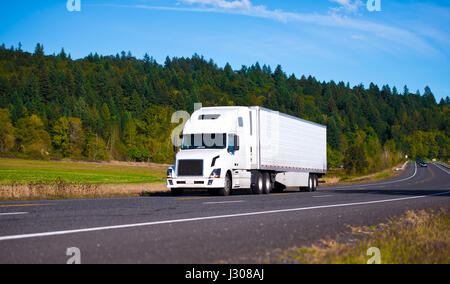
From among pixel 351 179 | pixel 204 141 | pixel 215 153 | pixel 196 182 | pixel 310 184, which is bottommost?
pixel 351 179

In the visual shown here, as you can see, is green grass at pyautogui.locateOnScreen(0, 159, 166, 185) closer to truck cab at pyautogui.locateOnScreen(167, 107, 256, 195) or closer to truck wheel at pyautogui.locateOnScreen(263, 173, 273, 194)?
truck wheel at pyautogui.locateOnScreen(263, 173, 273, 194)

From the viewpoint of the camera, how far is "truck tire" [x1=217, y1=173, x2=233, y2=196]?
2267 centimetres

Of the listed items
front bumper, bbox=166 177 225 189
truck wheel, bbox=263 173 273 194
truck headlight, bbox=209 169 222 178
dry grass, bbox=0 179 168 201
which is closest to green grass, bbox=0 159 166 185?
dry grass, bbox=0 179 168 201

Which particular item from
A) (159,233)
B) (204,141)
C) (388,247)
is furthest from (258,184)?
(388,247)

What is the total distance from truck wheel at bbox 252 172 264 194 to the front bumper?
327 cm

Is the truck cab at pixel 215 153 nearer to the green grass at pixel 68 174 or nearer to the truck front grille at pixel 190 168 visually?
the truck front grille at pixel 190 168

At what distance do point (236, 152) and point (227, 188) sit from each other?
183 cm

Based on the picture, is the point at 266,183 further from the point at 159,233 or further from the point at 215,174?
the point at 159,233

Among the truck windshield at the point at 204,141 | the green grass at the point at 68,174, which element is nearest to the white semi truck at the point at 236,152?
the truck windshield at the point at 204,141

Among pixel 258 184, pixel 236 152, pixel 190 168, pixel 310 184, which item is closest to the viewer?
pixel 190 168

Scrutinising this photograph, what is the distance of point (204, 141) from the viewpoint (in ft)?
78.1

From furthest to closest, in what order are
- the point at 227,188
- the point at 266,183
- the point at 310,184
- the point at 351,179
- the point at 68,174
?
the point at 351,179 → the point at 68,174 → the point at 310,184 → the point at 266,183 → the point at 227,188
